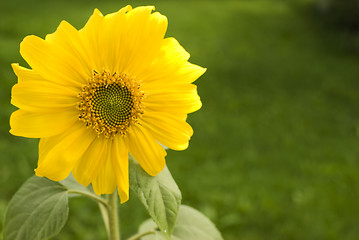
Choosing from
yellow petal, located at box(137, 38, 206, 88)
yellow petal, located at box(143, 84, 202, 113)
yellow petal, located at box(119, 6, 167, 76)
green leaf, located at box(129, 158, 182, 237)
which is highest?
yellow petal, located at box(119, 6, 167, 76)

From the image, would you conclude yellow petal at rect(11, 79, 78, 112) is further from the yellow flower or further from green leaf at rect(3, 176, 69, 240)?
green leaf at rect(3, 176, 69, 240)

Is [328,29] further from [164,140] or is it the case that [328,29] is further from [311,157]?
[164,140]

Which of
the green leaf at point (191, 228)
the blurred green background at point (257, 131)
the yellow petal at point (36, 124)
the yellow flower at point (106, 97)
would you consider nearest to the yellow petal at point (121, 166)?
the yellow flower at point (106, 97)

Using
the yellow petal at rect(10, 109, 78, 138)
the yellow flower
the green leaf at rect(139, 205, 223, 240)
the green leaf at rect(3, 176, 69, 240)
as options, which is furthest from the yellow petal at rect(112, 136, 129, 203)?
the green leaf at rect(139, 205, 223, 240)

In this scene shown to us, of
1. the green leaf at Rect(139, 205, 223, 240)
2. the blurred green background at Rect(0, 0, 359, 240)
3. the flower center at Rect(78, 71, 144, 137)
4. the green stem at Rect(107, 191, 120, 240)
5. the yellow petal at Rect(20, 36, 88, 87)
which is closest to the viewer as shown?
the yellow petal at Rect(20, 36, 88, 87)

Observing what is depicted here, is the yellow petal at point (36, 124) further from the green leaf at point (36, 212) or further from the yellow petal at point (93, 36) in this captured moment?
the green leaf at point (36, 212)

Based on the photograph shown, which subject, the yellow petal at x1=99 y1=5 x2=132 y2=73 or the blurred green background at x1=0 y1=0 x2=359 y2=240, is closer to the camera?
the yellow petal at x1=99 y1=5 x2=132 y2=73

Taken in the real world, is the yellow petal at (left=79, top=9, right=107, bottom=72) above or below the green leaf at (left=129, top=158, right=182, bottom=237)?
above

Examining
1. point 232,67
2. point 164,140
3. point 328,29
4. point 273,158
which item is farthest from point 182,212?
point 328,29
